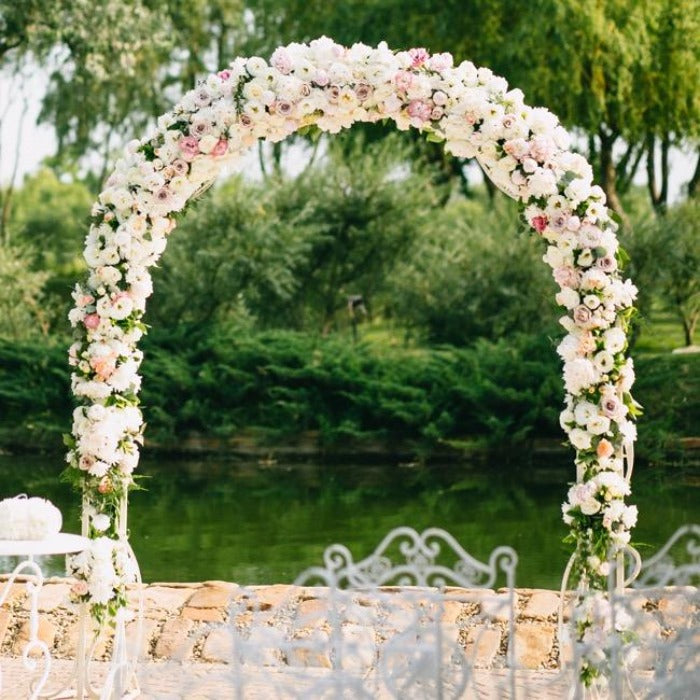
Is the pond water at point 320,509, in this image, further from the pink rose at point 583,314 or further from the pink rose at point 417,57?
the pink rose at point 417,57

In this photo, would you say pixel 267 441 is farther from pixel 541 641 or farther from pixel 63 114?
pixel 63 114

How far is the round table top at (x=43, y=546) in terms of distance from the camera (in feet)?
15.9

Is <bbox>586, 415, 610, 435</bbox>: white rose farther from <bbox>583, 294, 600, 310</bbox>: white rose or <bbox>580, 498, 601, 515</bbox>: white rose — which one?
<bbox>583, 294, 600, 310</bbox>: white rose


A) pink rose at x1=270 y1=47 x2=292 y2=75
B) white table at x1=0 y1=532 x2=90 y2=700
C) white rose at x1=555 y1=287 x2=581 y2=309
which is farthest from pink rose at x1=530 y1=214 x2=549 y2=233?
white table at x1=0 y1=532 x2=90 y2=700

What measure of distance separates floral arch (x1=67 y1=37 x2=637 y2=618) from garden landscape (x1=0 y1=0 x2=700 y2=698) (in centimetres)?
1

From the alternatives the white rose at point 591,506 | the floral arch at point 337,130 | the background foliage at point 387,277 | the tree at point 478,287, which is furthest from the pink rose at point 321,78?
the tree at point 478,287

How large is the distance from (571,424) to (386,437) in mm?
10441

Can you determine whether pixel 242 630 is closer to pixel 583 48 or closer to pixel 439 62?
pixel 439 62

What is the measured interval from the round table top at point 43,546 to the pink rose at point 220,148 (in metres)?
1.60

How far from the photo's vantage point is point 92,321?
5.33m

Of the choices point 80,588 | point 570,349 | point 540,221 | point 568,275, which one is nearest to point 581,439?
point 570,349

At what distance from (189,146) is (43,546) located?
5.36 feet

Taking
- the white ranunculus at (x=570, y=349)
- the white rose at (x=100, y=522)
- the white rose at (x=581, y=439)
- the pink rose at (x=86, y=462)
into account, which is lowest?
the white rose at (x=100, y=522)

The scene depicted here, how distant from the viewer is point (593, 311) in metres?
5.11
